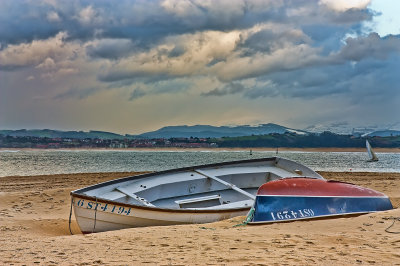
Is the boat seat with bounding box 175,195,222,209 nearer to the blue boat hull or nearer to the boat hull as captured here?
the boat hull

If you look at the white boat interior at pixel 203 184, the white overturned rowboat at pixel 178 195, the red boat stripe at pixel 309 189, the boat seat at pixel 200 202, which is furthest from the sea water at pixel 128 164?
the red boat stripe at pixel 309 189

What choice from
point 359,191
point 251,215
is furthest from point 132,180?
point 359,191

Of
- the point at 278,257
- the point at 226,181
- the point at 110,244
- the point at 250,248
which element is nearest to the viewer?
the point at 278,257

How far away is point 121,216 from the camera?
28.2 ft

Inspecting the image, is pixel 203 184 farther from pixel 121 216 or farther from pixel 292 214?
pixel 292 214

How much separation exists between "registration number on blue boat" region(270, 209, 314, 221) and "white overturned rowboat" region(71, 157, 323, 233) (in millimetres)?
1507

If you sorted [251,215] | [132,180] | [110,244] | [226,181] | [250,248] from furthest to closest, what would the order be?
[226,181]
[132,180]
[251,215]
[110,244]
[250,248]

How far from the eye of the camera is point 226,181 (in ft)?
41.5

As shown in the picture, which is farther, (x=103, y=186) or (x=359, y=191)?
(x=103, y=186)

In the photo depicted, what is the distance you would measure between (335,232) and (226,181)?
5.86 m

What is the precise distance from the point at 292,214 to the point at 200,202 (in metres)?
3.66

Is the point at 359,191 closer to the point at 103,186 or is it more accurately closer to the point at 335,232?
the point at 335,232

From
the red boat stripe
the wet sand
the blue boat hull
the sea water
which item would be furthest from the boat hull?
the sea water

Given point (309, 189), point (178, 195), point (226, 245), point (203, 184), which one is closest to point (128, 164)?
point (203, 184)
